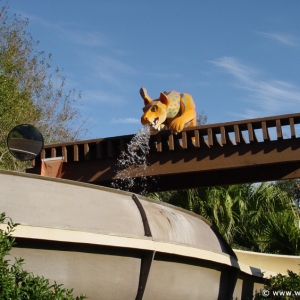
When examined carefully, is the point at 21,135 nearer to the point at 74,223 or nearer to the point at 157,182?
the point at 74,223

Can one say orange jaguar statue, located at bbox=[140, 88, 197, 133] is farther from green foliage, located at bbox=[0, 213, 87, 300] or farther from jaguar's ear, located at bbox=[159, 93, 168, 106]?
green foliage, located at bbox=[0, 213, 87, 300]

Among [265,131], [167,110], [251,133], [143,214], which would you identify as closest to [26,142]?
[143,214]

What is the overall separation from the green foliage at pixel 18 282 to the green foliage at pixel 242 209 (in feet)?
35.6

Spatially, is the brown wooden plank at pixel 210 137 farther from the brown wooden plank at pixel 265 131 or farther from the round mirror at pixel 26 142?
the round mirror at pixel 26 142

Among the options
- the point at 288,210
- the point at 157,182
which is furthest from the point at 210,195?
the point at 157,182

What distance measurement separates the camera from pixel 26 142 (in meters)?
5.61

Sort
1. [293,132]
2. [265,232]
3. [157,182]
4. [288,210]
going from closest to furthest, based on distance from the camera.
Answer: [293,132], [157,182], [265,232], [288,210]

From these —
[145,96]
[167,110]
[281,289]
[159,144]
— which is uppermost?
[145,96]

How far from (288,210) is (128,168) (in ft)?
25.9

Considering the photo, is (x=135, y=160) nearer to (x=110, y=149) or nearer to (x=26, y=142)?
(x=110, y=149)

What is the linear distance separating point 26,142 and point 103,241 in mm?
2154

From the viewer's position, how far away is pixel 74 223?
3.73 m

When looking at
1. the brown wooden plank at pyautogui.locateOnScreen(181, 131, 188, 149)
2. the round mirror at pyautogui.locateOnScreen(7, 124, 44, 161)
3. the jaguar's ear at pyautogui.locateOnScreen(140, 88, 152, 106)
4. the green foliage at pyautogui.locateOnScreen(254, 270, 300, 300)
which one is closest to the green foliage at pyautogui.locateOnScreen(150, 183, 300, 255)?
the jaguar's ear at pyautogui.locateOnScreen(140, 88, 152, 106)

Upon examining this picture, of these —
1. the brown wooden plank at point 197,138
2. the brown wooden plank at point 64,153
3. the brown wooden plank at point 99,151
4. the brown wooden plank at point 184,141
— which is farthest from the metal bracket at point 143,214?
the brown wooden plank at point 64,153
